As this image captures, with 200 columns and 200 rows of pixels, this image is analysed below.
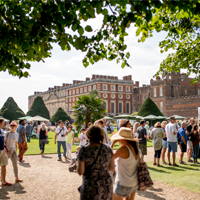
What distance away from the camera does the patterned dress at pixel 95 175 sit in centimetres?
299

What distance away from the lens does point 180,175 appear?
7.45m

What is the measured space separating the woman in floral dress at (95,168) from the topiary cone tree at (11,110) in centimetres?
5141

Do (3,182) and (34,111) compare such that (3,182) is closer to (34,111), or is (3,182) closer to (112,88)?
(34,111)

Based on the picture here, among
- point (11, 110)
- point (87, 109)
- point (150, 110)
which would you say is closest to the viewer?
point (87, 109)

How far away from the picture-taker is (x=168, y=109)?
167 feet

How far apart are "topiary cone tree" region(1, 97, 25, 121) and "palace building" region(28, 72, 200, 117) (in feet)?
45.0

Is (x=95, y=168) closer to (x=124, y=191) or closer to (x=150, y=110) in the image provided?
(x=124, y=191)

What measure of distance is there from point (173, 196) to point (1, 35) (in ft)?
17.1

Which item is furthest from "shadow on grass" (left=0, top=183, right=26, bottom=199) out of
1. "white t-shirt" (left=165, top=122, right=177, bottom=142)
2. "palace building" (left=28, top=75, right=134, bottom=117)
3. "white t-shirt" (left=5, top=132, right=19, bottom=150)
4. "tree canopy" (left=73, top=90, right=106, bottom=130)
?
"palace building" (left=28, top=75, right=134, bottom=117)

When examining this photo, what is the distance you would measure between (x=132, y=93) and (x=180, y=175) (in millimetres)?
61734

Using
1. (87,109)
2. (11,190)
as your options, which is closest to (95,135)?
(11,190)

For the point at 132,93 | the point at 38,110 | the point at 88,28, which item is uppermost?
the point at 132,93

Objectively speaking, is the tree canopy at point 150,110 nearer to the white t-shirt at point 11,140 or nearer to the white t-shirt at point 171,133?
the white t-shirt at point 171,133

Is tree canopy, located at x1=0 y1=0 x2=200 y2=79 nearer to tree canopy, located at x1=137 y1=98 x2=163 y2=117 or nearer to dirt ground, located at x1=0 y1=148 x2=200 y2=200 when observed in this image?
dirt ground, located at x1=0 y1=148 x2=200 y2=200
